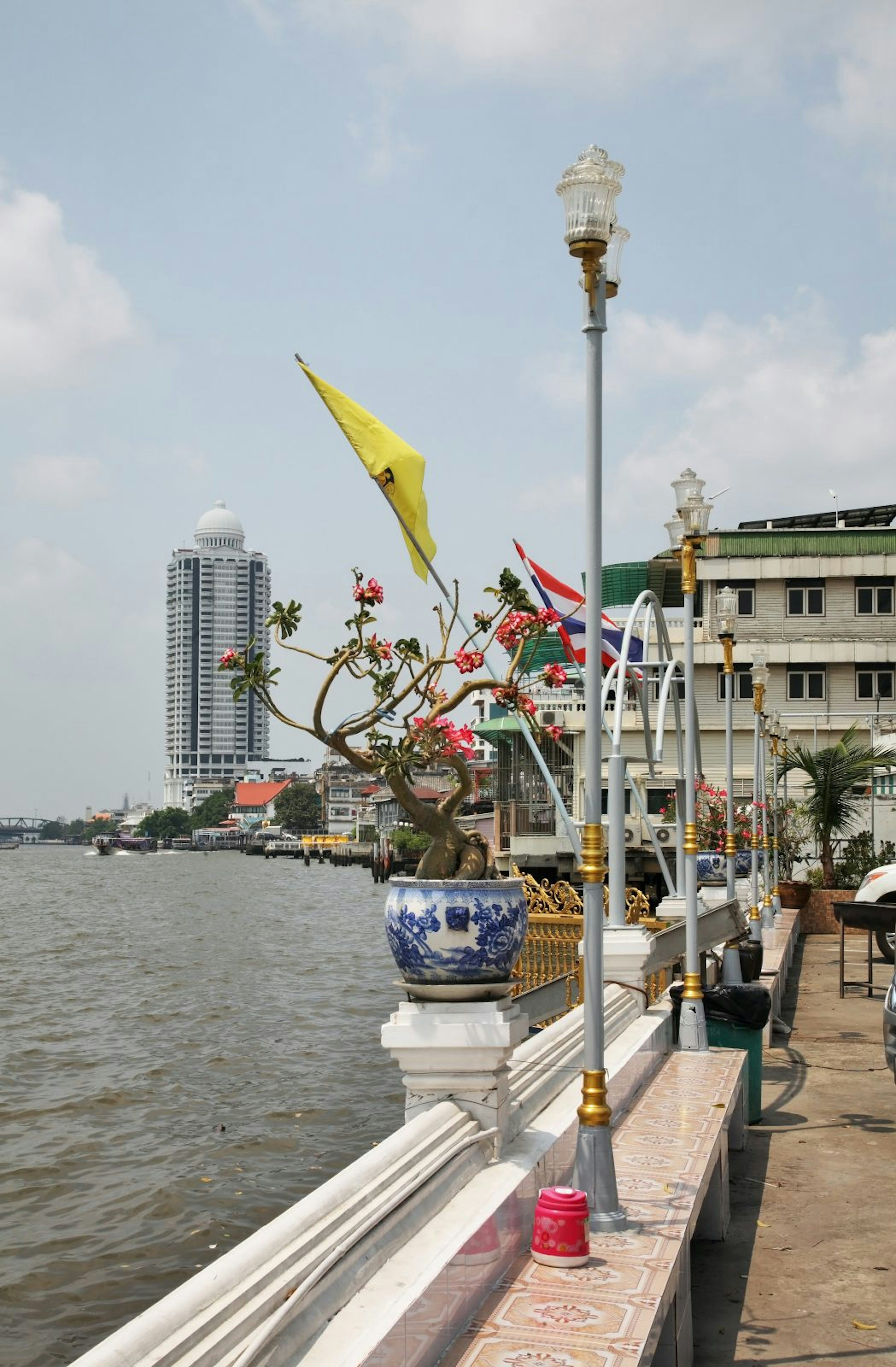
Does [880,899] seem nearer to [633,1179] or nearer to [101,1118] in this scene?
[101,1118]

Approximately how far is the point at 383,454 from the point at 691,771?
4.68m

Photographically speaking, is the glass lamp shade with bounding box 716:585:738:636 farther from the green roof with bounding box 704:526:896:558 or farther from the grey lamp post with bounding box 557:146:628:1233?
the green roof with bounding box 704:526:896:558

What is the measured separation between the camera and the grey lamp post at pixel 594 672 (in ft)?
17.6

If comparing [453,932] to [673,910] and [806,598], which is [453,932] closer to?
[673,910]

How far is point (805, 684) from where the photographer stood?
43.5m

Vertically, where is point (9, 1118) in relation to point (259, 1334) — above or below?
below

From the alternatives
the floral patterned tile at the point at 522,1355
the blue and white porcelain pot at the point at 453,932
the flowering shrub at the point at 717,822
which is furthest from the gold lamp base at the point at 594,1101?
the flowering shrub at the point at 717,822

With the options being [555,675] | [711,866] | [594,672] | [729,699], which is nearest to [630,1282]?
[594,672]

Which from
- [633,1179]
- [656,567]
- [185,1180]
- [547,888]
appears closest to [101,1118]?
[185,1180]

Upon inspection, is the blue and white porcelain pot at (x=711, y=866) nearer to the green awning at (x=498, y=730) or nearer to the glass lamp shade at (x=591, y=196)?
the glass lamp shade at (x=591, y=196)

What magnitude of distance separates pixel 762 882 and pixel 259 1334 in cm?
2726

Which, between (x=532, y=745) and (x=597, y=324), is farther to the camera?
(x=532, y=745)

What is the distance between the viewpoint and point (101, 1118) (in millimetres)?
15039

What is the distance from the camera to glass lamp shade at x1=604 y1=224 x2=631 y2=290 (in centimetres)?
596
